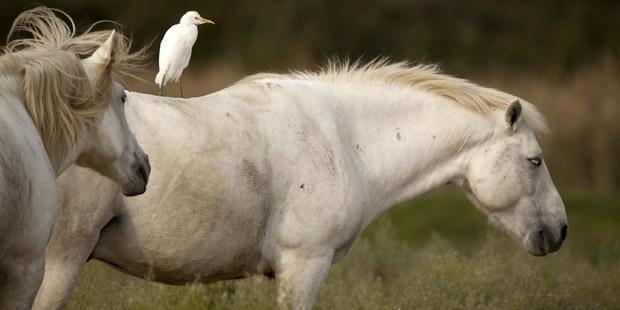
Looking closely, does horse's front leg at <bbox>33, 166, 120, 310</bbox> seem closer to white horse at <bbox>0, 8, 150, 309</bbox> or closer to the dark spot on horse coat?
white horse at <bbox>0, 8, 150, 309</bbox>

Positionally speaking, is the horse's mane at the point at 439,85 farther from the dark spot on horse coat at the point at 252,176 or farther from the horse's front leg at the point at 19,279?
the horse's front leg at the point at 19,279

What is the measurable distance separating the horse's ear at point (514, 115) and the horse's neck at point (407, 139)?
0.35 ft

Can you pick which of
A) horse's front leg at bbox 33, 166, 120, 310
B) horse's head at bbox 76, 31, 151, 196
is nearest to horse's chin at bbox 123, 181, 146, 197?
horse's head at bbox 76, 31, 151, 196

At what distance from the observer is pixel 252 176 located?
17.9ft

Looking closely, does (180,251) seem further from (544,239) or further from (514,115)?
(544,239)

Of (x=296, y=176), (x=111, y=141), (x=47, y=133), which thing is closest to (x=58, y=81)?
(x=47, y=133)

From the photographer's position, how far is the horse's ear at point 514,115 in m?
6.00

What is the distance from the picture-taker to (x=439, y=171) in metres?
6.12

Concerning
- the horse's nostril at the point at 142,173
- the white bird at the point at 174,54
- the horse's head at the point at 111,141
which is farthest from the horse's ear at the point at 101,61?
the white bird at the point at 174,54

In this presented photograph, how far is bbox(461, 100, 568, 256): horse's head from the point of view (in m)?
6.07

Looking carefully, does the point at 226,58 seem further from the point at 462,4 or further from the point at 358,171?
the point at 358,171

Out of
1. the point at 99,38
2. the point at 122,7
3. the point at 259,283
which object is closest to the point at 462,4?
the point at 122,7

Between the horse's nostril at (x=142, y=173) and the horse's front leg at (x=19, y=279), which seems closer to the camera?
the horse's front leg at (x=19, y=279)

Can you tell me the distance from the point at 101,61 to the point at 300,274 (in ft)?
5.02
